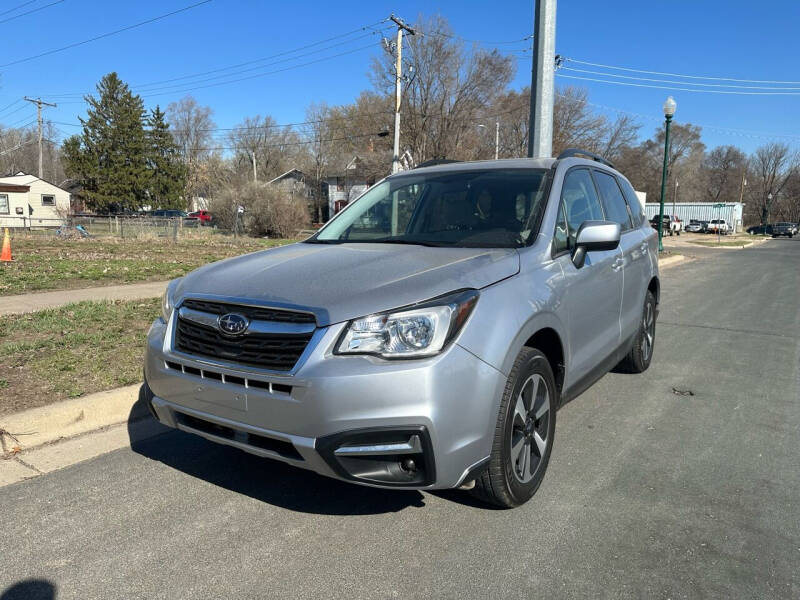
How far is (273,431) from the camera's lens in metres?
2.64

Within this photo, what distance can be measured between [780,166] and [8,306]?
109 m

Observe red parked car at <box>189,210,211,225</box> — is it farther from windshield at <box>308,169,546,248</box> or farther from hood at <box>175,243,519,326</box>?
hood at <box>175,243,519,326</box>

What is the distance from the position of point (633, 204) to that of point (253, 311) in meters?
4.20

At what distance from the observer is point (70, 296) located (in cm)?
899

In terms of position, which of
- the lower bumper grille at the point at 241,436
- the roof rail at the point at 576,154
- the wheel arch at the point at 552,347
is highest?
the roof rail at the point at 576,154

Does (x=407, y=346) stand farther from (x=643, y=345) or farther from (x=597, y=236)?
(x=643, y=345)

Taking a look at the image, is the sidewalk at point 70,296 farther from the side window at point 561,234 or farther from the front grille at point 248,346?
the side window at point 561,234

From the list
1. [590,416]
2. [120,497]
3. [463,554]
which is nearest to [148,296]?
[120,497]

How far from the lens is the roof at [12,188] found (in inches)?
1667

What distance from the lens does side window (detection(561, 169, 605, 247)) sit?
390 cm

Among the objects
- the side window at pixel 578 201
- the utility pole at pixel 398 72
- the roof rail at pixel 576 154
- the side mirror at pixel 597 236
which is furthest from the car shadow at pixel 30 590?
the utility pole at pixel 398 72

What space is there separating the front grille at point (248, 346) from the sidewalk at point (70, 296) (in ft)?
18.5

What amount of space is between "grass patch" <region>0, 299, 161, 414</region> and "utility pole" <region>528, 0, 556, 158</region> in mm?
6247

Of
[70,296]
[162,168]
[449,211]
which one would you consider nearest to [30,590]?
[449,211]
